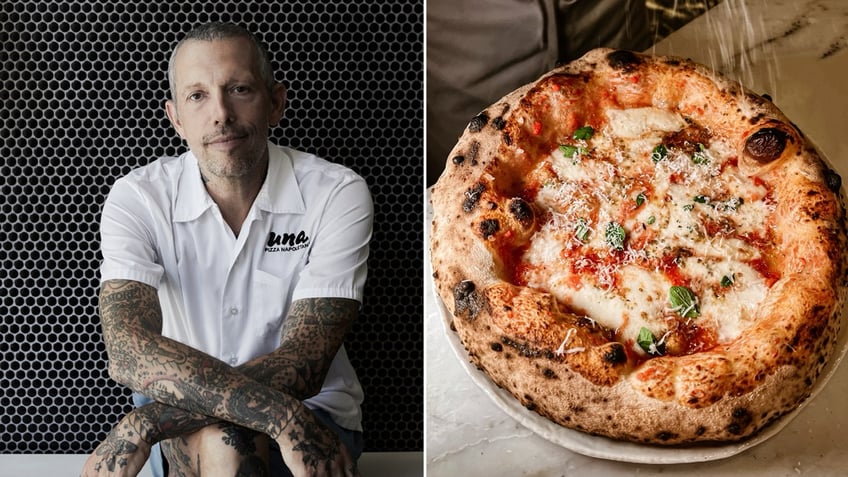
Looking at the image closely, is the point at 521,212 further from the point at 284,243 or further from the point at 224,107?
the point at 224,107

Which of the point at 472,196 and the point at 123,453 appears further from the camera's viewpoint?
the point at 123,453

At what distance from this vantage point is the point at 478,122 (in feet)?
5.32

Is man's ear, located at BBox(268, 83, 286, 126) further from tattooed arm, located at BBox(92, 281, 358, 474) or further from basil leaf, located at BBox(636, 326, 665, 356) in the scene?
basil leaf, located at BBox(636, 326, 665, 356)

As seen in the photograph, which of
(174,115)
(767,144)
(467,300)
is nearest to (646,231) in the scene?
(767,144)

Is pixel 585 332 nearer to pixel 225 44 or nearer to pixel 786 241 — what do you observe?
pixel 786 241

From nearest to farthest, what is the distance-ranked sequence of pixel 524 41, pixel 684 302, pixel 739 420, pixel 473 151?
1. pixel 739 420
2. pixel 684 302
3. pixel 473 151
4. pixel 524 41

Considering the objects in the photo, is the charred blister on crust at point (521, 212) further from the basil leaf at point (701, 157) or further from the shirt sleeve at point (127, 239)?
the shirt sleeve at point (127, 239)

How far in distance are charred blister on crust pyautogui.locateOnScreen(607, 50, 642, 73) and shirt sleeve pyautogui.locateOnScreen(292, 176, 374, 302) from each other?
25.3 inches

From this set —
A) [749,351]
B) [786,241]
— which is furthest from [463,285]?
[786,241]

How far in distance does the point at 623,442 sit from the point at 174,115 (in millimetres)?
1226

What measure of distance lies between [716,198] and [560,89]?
0.37 metres

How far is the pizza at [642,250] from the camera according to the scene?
4.53 ft

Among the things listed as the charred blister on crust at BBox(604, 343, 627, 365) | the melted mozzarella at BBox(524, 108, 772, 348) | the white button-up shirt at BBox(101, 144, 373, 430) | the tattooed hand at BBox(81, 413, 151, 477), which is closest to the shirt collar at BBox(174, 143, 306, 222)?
the white button-up shirt at BBox(101, 144, 373, 430)

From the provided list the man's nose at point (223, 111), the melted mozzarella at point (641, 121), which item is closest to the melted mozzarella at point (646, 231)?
the melted mozzarella at point (641, 121)
